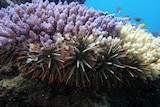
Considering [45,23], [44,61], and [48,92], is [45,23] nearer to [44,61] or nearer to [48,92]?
[44,61]

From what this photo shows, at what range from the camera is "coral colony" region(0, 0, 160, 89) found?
116 inches

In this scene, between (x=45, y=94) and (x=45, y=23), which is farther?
(x=45, y=23)

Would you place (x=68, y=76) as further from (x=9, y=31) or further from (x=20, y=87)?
(x=9, y=31)

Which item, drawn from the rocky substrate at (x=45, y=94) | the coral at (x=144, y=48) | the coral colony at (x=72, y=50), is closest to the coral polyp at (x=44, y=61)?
the coral colony at (x=72, y=50)

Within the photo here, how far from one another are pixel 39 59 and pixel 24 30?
643 mm

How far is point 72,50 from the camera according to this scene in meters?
2.92

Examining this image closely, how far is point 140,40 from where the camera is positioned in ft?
12.2

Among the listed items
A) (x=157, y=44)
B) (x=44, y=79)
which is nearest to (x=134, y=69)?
(x=157, y=44)

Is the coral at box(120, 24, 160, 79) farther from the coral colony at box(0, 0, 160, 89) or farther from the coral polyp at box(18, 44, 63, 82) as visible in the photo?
the coral polyp at box(18, 44, 63, 82)

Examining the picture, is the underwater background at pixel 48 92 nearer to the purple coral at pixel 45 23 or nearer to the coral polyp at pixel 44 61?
the coral polyp at pixel 44 61

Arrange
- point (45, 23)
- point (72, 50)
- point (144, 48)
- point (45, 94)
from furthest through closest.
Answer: point (144, 48) < point (45, 23) < point (45, 94) < point (72, 50)

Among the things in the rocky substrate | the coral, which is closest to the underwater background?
the rocky substrate

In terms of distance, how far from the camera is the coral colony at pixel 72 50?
116 inches

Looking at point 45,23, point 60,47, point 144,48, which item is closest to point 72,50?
point 60,47
